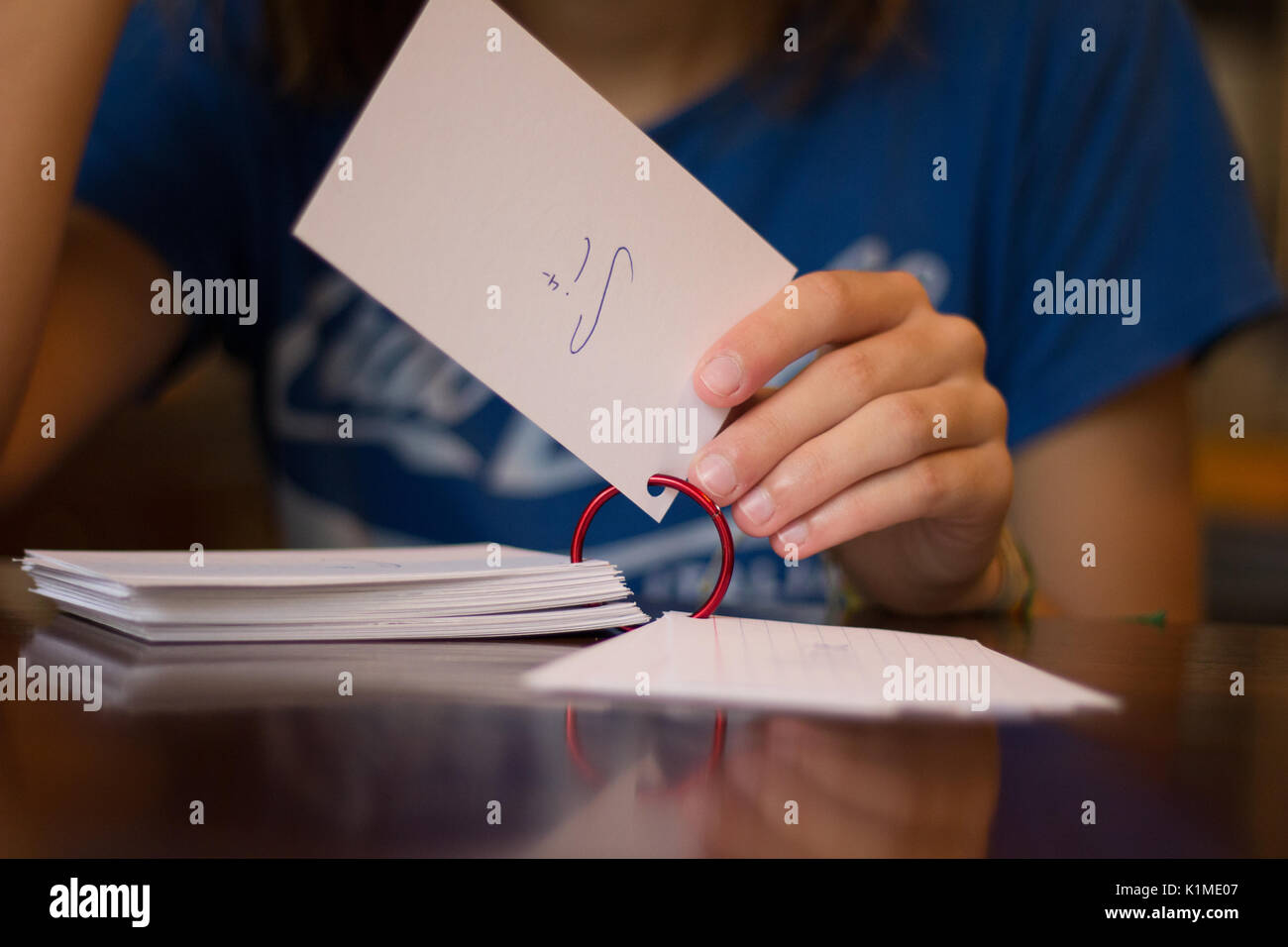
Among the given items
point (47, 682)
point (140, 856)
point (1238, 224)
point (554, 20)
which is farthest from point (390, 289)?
point (1238, 224)

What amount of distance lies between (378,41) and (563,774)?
3.60ft

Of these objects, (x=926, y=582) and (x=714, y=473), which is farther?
(x=926, y=582)

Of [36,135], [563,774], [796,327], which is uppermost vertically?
[36,135]

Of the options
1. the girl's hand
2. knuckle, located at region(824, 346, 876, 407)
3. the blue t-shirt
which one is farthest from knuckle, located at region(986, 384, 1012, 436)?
the blue t-shirt

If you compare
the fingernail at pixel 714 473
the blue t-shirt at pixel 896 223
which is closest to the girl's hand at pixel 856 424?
the fingernail at pixel 714 473

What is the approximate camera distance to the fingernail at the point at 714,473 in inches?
22.2

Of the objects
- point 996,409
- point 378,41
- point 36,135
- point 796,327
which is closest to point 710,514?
point 796,327

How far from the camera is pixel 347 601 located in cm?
Answer: 54

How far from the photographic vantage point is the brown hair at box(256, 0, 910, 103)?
1148mm

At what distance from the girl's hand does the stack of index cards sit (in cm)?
10

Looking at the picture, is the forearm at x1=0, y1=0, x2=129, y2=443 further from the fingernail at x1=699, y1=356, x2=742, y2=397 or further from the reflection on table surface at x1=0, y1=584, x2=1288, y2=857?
the fingernail at x1=699, y1=356, x2=742, y2=397

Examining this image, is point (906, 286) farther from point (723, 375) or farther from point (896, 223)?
point (896, 223)

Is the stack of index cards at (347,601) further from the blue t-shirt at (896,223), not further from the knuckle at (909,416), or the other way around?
→ the blue t-shirt at (896,223)
